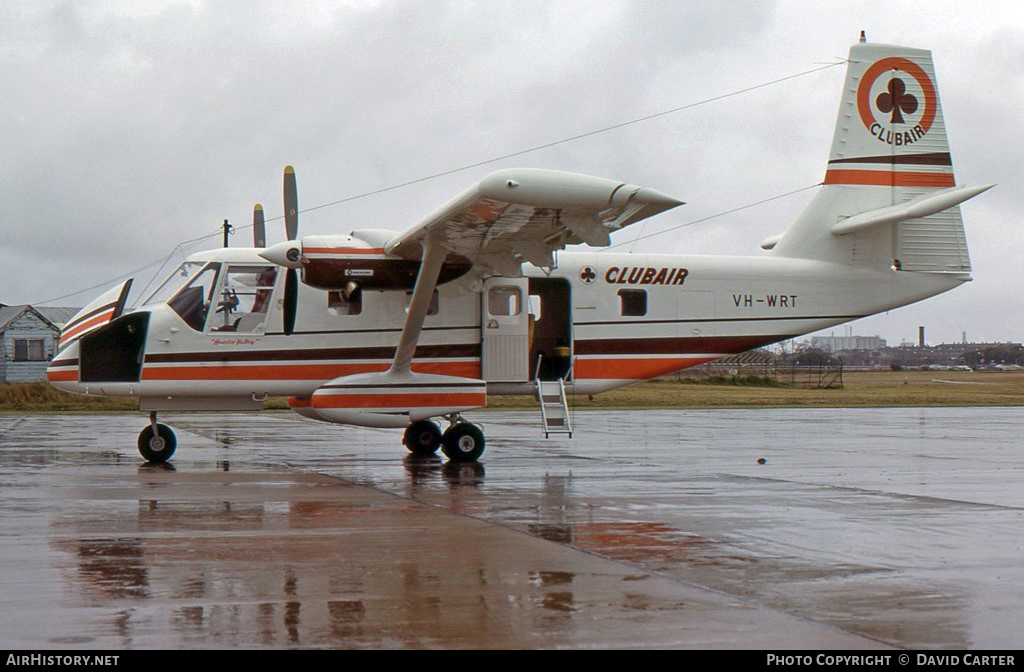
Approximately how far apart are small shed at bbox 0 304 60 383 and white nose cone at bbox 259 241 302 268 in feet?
167

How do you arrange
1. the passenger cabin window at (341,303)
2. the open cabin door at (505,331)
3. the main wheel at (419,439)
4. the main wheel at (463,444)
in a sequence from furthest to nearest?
the main wheel at (419,439)
the open cabin door at (505,331)
the passenger cabin window at (341,303)
the main wheel at (463,444)

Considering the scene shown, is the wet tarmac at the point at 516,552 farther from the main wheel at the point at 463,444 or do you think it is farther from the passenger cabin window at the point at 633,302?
the passenger cabin window at the point at 633,302

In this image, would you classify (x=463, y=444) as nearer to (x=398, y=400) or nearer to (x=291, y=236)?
(x=398, y=400)

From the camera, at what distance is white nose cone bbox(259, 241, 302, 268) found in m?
15.6

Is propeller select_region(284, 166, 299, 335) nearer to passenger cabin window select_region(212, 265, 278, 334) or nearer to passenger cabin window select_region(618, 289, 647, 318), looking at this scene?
passenger cabin window select_region(212, 265, 278, 334)

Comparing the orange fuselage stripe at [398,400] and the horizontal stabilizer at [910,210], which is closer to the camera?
the orange fuselage stripe at [398,400]

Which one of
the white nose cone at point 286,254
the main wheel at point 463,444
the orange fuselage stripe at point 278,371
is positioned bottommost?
the main wheel at point 463,444

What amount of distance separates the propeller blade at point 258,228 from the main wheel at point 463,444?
15.0ft

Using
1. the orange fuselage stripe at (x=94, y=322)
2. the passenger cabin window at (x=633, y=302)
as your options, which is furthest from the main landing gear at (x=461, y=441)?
the orange fuselage stripe at (x=94, y=322)

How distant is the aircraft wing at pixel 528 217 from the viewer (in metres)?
12.4

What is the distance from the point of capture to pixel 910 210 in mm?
17234

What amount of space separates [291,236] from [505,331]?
4043 mm
